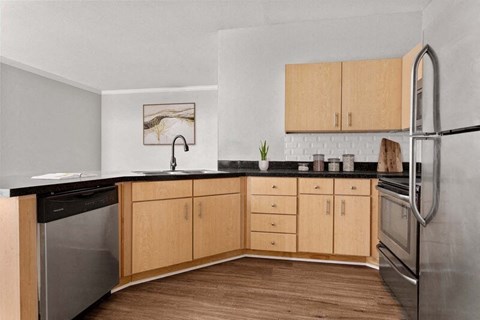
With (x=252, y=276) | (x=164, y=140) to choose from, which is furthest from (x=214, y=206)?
(x=164, y=140)

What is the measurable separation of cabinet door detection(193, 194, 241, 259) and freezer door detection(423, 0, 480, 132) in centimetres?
205

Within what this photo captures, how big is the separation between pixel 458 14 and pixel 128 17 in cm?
339

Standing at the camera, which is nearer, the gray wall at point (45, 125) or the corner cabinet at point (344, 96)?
the corner cabinet at point (344, 96)

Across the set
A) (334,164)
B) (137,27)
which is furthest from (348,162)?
(137,27)

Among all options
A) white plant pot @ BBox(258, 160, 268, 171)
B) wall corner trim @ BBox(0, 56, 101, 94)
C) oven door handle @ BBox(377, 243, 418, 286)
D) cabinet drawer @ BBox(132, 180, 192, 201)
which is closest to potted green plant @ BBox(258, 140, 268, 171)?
white plant pot @ BBox(258, 160, 268, 171)

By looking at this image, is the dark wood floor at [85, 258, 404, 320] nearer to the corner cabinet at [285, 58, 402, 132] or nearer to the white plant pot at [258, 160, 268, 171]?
the white plant pot at [258, 160, 268, 171]

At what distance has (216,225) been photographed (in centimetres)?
317

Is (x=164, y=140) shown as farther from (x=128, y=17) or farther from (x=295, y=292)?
(x=295, y=292)

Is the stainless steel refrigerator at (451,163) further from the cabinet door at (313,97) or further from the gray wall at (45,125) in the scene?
the gray wall at (45,125)

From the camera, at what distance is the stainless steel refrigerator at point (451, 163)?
1079 mm

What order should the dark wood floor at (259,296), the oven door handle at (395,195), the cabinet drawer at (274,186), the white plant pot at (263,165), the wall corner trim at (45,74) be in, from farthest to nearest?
the wall corner trim at (45,74)
the white plant pot at (263,165)
the cabinet drawer at (274,186)
the dark wood floor at (259,296)
the oven door handle at (395,195)

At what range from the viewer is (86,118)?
731 cm

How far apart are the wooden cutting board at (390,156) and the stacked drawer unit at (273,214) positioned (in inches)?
40.6

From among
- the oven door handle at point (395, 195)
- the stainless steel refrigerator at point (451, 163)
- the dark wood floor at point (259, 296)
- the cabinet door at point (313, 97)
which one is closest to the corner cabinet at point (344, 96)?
the cabinet door at point (313, 97)
